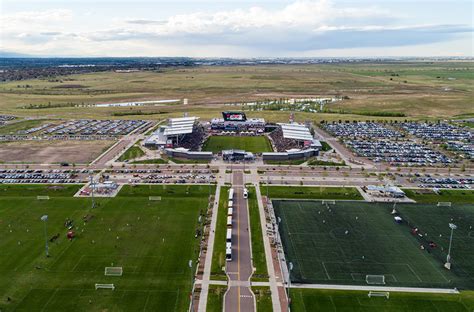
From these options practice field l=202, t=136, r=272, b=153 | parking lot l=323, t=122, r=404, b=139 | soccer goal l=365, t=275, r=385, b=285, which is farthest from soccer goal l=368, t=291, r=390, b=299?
parking lot l=323, t=122, r=404, b=139

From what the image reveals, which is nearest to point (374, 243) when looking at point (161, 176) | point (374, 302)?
point (374, 302)

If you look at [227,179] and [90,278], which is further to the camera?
[227,179]

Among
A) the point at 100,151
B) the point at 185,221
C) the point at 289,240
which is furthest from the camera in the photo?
the point at 100,151

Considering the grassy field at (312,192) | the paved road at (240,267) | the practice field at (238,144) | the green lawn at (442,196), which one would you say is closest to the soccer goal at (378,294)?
the paved road at (240,267)

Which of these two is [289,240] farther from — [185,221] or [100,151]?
[100,151]

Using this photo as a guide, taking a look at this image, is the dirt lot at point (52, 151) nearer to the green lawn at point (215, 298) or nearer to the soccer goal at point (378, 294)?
the green lawn at point (215, 298)

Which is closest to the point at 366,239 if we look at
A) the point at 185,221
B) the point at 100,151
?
the point at 185,221

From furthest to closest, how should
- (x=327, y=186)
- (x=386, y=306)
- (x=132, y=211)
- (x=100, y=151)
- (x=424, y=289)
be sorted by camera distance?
(x=100, y=151) < (x=327, y=186) < (x=132, y=211) < (x=424, y=289) < (x=386, y=306)
